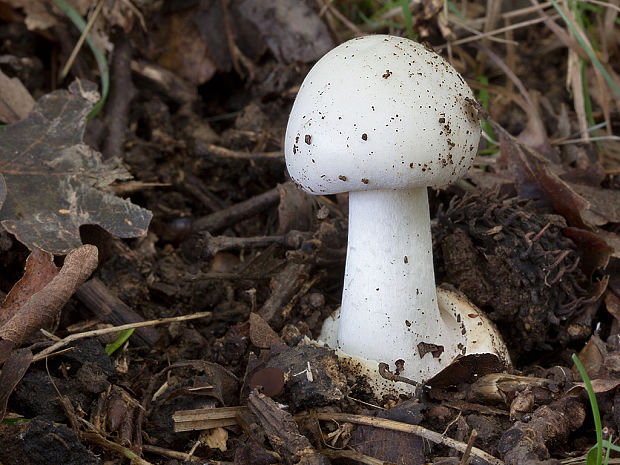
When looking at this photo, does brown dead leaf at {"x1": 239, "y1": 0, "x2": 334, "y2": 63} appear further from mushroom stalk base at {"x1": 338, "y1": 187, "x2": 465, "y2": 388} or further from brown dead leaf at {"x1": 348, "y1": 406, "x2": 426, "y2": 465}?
brown dead leaf at {"x1": 348, "y1": 406, "x2": 426, "y2": 465}

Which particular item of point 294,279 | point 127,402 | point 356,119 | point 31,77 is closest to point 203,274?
point 294,279

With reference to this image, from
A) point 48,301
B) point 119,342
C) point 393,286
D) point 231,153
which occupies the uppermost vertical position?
point 231,153

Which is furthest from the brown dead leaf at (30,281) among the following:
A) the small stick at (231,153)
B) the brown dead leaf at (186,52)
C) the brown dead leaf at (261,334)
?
the brown dead leaf at (186,52)

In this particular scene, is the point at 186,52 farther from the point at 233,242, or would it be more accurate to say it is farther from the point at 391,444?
the point at 391,444

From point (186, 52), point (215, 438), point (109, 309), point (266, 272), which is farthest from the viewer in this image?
point (186, 52)

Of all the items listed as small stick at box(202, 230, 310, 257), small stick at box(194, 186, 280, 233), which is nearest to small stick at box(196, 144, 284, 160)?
small stick at box(194, 186, 280, 233)

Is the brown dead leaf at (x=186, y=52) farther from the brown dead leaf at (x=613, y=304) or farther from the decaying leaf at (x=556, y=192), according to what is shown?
the brown dead leaf at (x=613, y=304)

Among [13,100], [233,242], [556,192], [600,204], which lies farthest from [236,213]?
[600,204]
